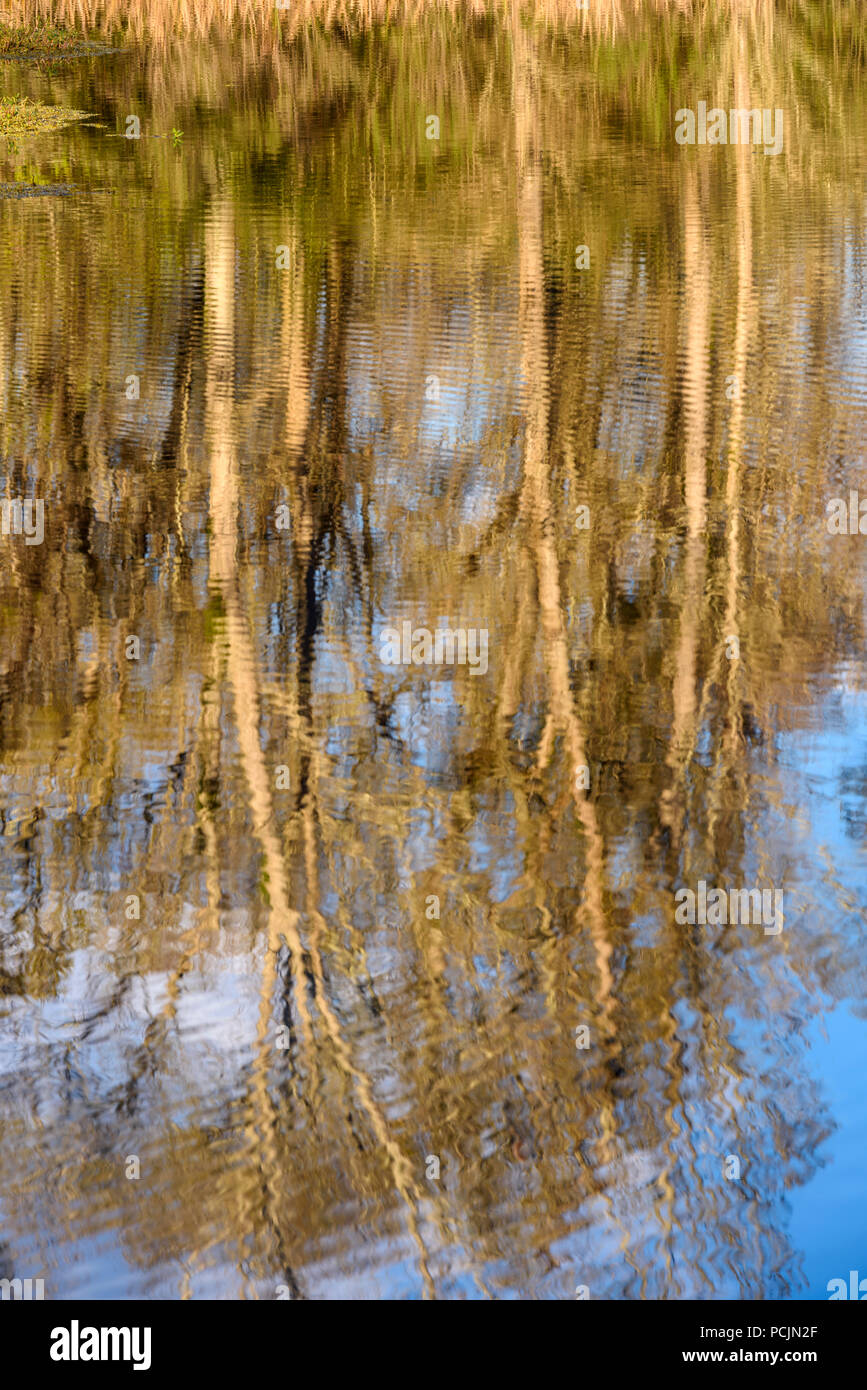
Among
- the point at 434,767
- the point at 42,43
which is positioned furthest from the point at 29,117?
the point at 434,767

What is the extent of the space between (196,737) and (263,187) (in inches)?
366

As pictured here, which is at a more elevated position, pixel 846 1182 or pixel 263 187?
pixel 263 187

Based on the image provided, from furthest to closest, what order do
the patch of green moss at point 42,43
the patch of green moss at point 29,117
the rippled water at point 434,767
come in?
the patch of green moss at point 42,43 < the patch of green moss at point 29,117 < the rippled water at point 434,767

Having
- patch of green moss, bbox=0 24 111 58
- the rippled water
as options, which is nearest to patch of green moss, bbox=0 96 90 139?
patch of green moss, bbox=0 24 111 58

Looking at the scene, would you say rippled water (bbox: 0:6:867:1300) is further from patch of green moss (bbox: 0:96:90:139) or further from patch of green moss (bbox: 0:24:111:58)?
patch of green moss (bbox: 0:24:111:58)

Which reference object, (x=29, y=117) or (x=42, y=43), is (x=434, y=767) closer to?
(x=29, y=117)

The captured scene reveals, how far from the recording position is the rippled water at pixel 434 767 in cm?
353

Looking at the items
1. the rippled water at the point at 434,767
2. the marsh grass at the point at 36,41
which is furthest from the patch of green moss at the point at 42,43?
the rippled water at the point at 434,767

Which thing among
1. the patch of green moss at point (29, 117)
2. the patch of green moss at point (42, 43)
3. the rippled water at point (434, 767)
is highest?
the patch of green moss at point (42, 43)

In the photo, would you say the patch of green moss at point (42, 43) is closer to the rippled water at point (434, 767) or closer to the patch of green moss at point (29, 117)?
the patch of green moss at point (29, 117)
